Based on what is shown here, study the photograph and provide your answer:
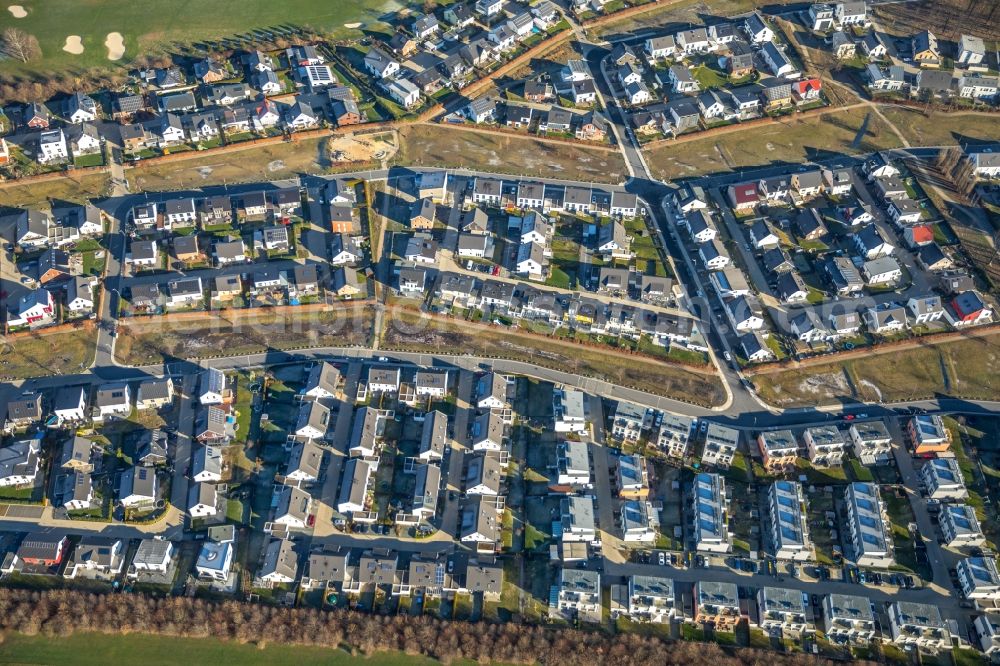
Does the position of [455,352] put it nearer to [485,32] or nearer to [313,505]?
[313,505]

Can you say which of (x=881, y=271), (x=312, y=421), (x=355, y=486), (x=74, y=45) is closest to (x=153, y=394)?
(x=312, y=421)

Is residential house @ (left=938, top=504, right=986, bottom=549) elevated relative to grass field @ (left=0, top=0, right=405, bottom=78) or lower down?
lower down

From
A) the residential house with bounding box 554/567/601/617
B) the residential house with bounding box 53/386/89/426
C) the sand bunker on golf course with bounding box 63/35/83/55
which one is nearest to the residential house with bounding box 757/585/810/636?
the residential house with bounding box 554/567/601/617

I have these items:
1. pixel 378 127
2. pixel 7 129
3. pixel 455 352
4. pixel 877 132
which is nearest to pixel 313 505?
pixel 455 352

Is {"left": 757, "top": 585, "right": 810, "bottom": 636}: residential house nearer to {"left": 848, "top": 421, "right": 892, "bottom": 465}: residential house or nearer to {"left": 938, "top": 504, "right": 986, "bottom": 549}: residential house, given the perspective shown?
{"left": 938, "top": 504, "right": 986, "bottom": 549}: residential house

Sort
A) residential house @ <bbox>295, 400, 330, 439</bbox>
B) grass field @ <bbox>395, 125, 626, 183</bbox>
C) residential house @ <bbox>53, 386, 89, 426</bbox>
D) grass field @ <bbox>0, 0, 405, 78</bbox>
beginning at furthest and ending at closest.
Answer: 1. grass field @ <bbox>0, 0, 405, 78</bbox>
2. grass field @ <bbox>395, 125, 626, 183</bbox>
3. residential house @ <bbox>53, 386, 89, 426</bbox>
4. residential house @ <bbox>295, 400, 330, 439</bbox>

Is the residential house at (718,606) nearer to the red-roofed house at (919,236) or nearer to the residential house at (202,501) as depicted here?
the residential house at (202,501)
